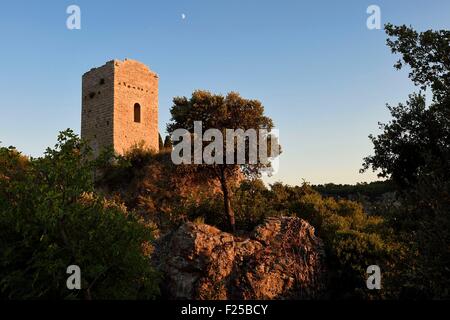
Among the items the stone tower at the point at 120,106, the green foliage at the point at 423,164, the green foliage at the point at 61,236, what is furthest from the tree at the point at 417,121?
the stone tower at the point at 120,106

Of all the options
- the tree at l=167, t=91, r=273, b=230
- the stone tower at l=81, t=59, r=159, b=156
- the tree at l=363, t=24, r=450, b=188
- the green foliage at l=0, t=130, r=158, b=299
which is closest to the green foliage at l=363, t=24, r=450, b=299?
the tree at l=363, t=24, r=450, b=188

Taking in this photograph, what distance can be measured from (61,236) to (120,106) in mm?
22929

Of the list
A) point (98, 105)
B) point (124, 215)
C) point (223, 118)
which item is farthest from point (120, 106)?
point (124, 215)

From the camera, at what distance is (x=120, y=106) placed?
107 ft

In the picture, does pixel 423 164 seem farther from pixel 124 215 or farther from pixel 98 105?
pixel 98 105

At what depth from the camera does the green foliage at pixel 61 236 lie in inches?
405

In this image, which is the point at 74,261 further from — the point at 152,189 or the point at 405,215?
the point at 152,189

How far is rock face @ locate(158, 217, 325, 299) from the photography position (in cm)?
1847

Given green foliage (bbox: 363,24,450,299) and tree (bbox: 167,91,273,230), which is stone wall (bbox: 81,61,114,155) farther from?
green foliage (bbox: 363,24,450,299)

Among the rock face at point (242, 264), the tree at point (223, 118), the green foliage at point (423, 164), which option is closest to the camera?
the green foliage at point (423, 164)

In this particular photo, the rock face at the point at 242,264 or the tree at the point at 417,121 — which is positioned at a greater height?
the tree at the point at 417,121

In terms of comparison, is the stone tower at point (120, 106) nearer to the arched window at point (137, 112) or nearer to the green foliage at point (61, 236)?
the arched window at point (137, 112)

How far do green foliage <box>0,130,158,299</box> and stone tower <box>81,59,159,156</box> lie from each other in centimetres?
2017

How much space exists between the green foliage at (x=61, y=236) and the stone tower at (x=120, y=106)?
20173 mm
